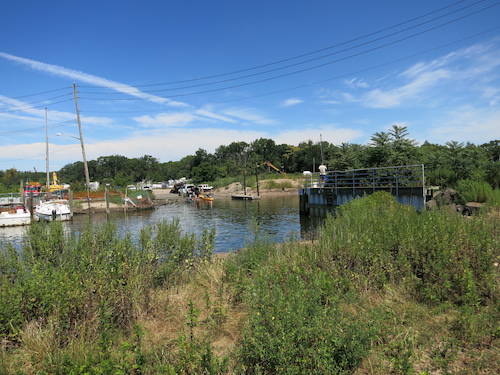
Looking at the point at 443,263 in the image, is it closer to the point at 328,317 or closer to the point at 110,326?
the point at 328,317

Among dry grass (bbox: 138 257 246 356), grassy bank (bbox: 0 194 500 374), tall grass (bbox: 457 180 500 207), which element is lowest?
dry grass (bbox: 138 257 246 356)

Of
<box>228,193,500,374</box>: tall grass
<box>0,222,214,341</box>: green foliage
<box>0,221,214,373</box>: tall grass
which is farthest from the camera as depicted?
<box>0,222,214,341</box>: green foliage

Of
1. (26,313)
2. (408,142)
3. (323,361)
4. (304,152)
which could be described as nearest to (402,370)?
(323,361)

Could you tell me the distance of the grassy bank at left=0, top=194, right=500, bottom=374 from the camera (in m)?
3.18

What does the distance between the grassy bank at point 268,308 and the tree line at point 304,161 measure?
14.4 meters

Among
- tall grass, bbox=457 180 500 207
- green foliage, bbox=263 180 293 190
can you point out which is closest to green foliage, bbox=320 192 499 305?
tall grass, bbox=457 180 500 207

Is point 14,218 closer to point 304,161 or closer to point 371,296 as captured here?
point 371,296

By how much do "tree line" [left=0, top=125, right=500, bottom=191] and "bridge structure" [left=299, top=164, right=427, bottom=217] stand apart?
1676 millimetres

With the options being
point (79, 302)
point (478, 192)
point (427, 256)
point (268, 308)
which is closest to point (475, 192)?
point (478, 192)

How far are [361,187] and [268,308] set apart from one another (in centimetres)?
1787

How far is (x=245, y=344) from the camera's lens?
3277 millimetres

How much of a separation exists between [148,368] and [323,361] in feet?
5.53

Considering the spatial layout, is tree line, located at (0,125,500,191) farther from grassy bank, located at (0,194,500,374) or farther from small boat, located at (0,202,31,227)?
small boat, located at (0,202,31,227)

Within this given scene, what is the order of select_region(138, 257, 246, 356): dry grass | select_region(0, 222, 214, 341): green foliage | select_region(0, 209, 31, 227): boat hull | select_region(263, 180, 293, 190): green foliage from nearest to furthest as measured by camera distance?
1. select_region(0, 222, 214, 341): green foliage
2. select_region(138, 257, 246, 356): dry grass
3. select_region(0, 209, 31, 227): boat hull
4. select_region(263, 180, 293, 190): green foliage
